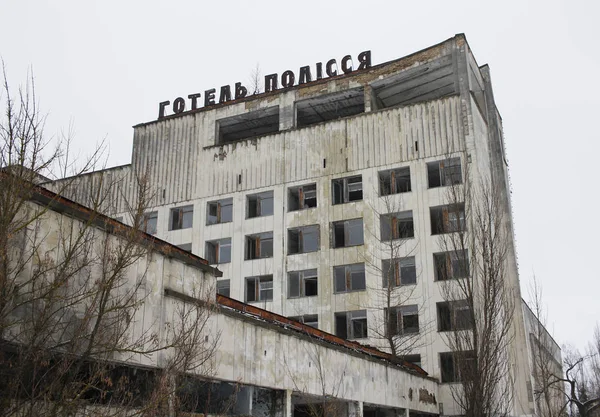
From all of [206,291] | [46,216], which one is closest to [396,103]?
[206,291]

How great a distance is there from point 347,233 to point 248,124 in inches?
457

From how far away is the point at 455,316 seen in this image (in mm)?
26578

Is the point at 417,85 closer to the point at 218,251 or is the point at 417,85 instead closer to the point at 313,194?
the point at 313,194

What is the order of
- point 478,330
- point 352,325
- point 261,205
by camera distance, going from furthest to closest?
point 261,205 → point 352,325 → point 478,330

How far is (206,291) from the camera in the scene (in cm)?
1474

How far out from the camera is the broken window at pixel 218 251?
128 ft

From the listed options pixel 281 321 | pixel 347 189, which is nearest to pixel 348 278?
pixel 347 189

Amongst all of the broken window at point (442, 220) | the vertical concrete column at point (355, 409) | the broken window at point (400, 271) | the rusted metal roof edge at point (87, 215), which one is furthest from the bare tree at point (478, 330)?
the rusted metal roof edge at point (87, 215)

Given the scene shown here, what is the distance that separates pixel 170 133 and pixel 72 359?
34885mm

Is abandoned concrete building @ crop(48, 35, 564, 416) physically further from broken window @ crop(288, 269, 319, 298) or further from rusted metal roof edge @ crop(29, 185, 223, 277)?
rusted metal roof edge @ crop(29, 185, 223, 277)

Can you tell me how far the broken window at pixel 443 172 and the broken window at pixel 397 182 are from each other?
130 centimetres

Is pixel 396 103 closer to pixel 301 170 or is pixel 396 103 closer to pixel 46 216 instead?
pixel 301 170

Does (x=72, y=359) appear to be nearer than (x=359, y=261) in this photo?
Yes

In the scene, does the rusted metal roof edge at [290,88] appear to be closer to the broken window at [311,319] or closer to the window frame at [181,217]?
the window frame at [181,217]
